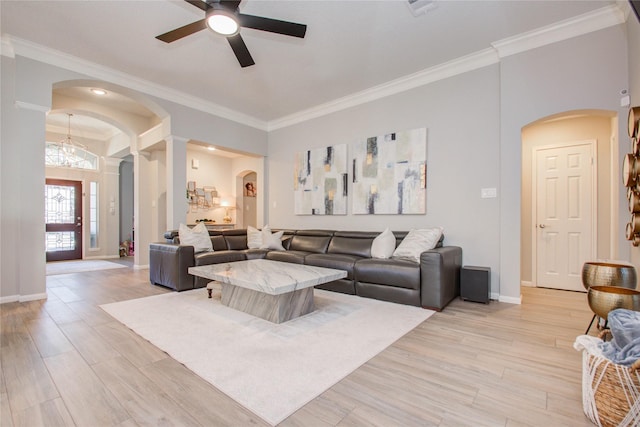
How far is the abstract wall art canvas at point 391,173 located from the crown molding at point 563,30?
1.31 meters

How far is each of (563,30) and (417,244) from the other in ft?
9.22

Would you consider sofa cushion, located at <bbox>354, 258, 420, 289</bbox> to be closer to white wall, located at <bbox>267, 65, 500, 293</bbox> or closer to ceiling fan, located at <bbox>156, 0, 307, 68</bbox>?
white wall, located at <bbox>267, 65, 500, 293</bbox>

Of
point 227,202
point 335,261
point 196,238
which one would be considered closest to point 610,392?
point 335,261

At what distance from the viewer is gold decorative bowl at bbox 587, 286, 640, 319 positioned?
193cm

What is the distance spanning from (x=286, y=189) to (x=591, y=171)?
193 inches

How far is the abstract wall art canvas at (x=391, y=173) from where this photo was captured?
13.8ft

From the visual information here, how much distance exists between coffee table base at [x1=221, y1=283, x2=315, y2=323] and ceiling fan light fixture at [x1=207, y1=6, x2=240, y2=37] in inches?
95.0

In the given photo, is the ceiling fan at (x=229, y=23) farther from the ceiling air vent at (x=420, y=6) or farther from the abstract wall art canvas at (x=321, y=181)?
the abstract wall art canvas at (x=321, y=181)

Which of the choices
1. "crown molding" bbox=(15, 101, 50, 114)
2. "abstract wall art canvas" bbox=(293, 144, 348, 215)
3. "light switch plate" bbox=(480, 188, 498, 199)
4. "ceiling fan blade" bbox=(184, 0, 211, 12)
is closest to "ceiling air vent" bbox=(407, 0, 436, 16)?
"ceiling fan blade" bbox=(184, 0, 211, 12)

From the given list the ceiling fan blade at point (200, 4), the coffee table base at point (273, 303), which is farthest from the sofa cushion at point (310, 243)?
the ceiling fan blade at point (200, 4)

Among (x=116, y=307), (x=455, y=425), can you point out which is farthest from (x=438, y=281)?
(x=116, y=307)

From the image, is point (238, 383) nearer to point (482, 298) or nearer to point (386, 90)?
point (482, 298)

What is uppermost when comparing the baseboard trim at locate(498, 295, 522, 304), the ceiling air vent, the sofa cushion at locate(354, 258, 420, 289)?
the ceiling air vent

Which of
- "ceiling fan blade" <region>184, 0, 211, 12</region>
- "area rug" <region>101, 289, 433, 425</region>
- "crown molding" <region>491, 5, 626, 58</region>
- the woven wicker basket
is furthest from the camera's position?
"crown molding" <region>491, 5, 626, 58</region>
